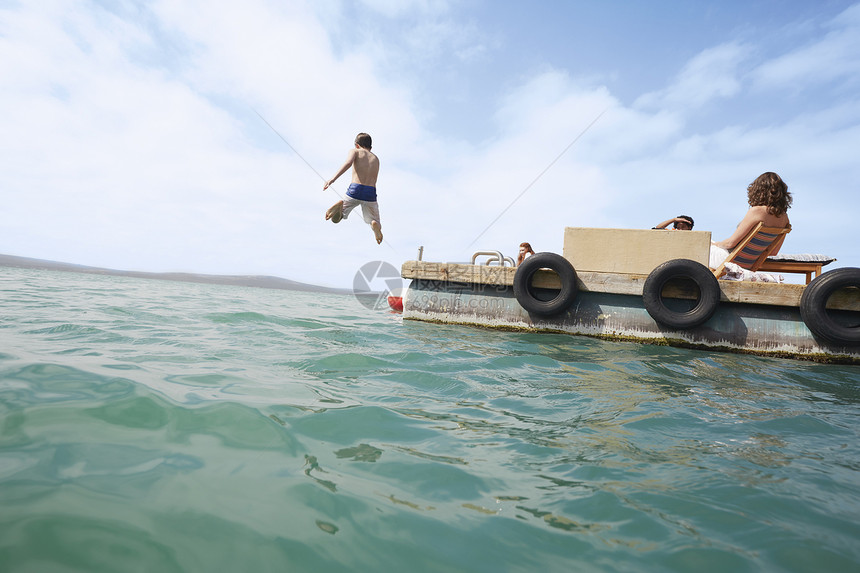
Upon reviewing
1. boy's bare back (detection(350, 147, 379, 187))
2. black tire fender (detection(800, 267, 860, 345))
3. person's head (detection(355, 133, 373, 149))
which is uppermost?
person's head (detection(355, 133, 373, 149))

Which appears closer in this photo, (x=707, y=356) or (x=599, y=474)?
(x=599, y=474)

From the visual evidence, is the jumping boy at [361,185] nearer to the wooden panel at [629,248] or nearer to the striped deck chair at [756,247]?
the wooden panel at [629,248]

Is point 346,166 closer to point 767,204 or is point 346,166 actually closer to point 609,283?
point 609,283

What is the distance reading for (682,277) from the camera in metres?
6.31

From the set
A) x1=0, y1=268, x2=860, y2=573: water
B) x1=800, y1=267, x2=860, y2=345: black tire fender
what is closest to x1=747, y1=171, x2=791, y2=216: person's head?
x1=800, y1=267, x2=860, y2=345: black tire fender

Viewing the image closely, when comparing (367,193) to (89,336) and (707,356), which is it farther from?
(707,356)

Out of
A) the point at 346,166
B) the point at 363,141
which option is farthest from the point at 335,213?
the point at 363,141

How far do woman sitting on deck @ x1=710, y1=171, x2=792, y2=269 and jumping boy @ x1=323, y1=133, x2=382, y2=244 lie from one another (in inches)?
221

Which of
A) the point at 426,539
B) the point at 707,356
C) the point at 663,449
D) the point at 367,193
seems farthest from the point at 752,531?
the point at 367,193

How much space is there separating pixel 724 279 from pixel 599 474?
5.97 meters

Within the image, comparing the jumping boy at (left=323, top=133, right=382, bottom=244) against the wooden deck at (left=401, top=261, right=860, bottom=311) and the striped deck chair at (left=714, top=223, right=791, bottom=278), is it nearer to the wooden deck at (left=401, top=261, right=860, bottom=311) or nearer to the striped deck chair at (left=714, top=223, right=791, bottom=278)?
the wooden deck at (left=401, top=261, right=860, bottom=311)

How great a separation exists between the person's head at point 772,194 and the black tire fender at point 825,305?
1.06 m

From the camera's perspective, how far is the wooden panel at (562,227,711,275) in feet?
21.1

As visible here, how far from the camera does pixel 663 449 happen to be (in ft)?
7.64
